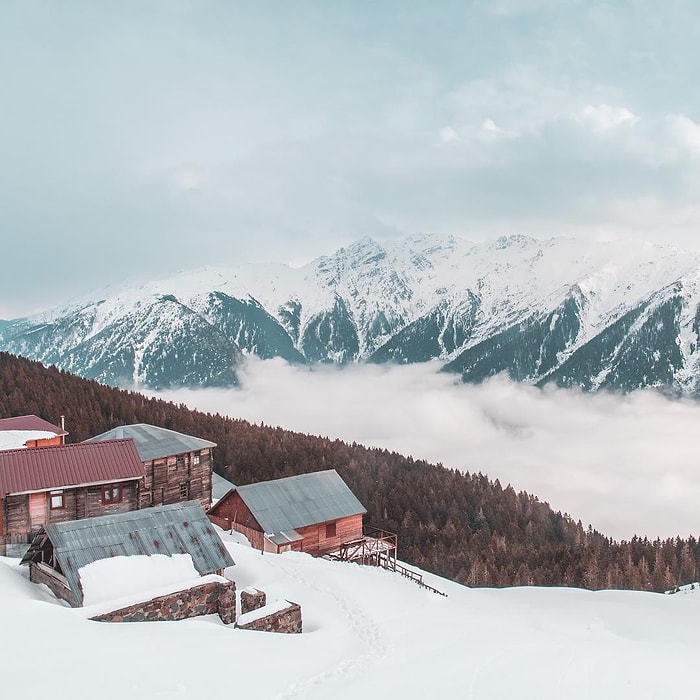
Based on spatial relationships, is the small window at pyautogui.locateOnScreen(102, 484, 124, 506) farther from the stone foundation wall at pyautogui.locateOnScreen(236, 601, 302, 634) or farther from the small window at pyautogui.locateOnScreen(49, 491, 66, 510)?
the stone foundation wall at pyautogui.locateOnScreen(236, 601, 302, 634)

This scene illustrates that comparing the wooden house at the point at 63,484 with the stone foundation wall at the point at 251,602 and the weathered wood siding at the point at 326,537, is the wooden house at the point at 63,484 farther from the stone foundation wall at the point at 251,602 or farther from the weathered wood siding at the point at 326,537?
the stone foundation wall at the point at 251,602

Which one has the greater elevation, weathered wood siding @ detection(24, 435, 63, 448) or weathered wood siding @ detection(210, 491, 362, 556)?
weathered wood siding @ detection(24, 435, 63, 448)

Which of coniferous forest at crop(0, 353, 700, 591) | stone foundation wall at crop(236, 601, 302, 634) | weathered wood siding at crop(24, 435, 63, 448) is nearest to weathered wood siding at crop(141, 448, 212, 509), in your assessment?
weathered wood siding at crop(24, 435, 63, 448)

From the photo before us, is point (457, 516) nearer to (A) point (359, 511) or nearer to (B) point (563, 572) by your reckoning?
(B) point (563, 572)

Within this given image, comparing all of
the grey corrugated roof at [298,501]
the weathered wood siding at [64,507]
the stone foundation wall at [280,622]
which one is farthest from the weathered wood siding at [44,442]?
the stone foundation wall at [280,622]

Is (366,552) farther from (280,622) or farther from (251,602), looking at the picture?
(280,622)

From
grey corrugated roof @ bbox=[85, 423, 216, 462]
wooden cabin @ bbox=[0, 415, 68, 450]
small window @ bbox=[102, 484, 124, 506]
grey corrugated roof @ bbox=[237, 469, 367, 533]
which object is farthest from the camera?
grey corrugated roof @ bbox=[85, 423, 216, 462]

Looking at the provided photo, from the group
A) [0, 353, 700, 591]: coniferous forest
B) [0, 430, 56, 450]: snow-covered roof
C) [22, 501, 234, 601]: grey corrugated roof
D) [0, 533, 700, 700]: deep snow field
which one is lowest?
[0, 353, 700, 591]: coniferous forest
